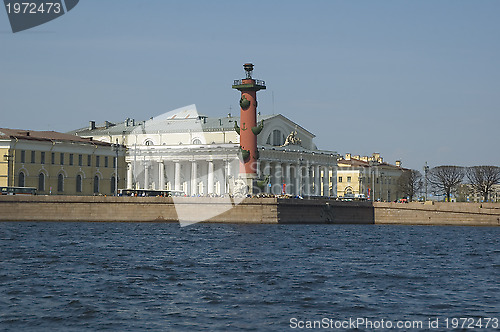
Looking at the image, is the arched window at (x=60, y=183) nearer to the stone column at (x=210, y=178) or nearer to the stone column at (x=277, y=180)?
the stone column at (x=210, y=178)

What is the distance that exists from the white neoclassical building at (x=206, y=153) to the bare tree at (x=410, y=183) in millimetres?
18516

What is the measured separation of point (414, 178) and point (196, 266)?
297 ft

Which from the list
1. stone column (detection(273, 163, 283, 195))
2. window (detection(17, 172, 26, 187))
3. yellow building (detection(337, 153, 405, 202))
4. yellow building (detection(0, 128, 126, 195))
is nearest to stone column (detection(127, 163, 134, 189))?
yellow building (detection(0, 128, 126, 195))

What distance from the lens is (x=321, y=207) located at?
214 feet

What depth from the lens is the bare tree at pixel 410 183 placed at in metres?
110

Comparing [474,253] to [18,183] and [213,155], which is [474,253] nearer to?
[18,183]

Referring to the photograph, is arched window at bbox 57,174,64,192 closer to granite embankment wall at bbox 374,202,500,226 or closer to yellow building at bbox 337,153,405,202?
granite embankment wall at bbox 374,202,500,226

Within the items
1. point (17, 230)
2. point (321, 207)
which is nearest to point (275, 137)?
point (321, 207)

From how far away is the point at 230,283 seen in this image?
2428cm

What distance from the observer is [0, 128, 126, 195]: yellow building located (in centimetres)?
6962

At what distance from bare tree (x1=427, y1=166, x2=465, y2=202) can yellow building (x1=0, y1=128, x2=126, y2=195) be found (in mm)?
40956

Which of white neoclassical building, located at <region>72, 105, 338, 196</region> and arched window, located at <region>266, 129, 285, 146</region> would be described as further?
arched window, located at <region>266, 129, 285, 146</region>

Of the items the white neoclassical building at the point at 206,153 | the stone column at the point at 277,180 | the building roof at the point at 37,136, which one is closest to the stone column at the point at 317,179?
the white neoclassical building at the point at 206,153

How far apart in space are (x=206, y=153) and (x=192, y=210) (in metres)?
22.8
